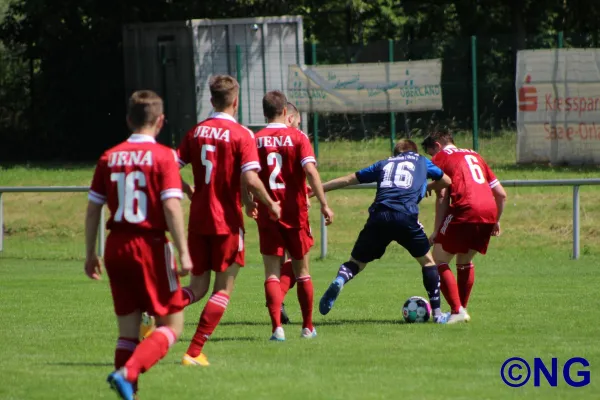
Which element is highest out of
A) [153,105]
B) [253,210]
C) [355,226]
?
[153,105]

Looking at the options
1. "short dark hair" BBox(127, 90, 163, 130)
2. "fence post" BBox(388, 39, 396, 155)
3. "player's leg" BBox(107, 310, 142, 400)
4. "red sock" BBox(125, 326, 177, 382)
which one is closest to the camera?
"red sock" BBox(125, 326, 177, 382)

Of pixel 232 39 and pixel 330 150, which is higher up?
pixel 232 39

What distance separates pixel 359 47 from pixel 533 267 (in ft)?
32.1

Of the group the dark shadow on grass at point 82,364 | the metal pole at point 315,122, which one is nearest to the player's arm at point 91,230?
the dark shadow on grass at point 82,364

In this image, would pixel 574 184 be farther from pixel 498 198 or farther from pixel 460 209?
pixel 460 209

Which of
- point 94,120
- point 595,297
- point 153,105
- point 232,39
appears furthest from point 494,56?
point 153,105

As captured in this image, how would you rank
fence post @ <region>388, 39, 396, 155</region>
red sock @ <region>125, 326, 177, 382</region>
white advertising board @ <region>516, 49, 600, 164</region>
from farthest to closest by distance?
1. fence post @ <region>388, 39, 396, 155</region>
2. white advertising board @ <region>516, 49, 600, 164</region>
3. red sock @ <region>125, 326, 177, 382</region>

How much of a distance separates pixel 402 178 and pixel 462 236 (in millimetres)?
868

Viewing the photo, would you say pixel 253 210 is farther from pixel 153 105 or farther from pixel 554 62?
pixel 554 62

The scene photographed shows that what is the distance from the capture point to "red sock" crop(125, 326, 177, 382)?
656 centimetres

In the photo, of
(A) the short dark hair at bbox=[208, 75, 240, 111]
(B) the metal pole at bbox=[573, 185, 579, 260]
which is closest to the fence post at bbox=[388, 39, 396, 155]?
(B) the metal pole at bbox=[573, 185, 579, 260]

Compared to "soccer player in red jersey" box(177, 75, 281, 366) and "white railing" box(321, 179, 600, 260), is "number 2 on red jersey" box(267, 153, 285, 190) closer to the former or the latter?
"soccer player in red jersey" box(177, 75, 281, 366)

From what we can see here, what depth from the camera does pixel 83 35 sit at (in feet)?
94.6

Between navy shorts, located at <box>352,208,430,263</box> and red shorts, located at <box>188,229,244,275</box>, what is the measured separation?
87.9 inches
